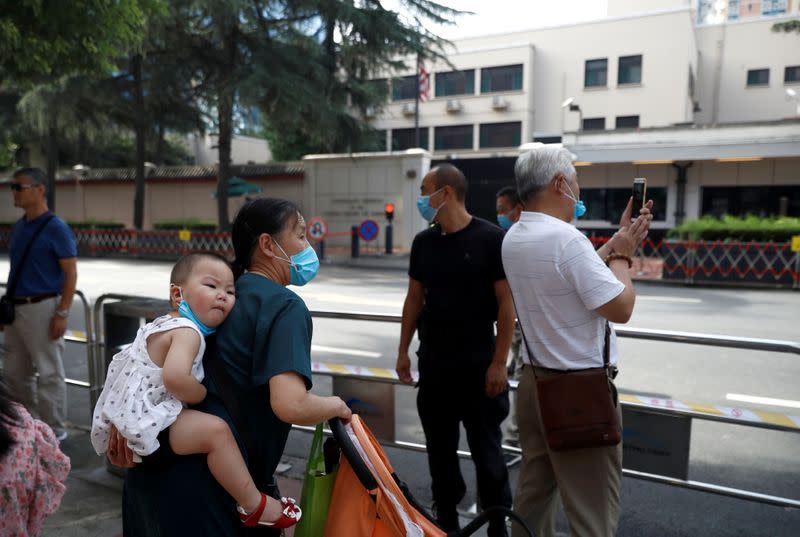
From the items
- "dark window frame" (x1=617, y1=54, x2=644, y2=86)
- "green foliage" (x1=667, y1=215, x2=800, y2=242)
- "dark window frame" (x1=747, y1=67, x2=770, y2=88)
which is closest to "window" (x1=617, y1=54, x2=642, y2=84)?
"dark window frame" (x1=617, y1=54, x2=644, y2=86)

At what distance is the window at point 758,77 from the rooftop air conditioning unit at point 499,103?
1377 centimetres

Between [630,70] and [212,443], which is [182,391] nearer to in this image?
[212,443]

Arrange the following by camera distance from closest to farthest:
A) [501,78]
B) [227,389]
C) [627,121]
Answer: [227,389] → [627,121] → [501,78]

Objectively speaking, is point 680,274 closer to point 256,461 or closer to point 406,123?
point 256,461

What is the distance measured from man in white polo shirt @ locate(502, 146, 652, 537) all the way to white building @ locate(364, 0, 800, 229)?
20.5 metres

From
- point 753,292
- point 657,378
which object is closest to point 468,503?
point 657,378

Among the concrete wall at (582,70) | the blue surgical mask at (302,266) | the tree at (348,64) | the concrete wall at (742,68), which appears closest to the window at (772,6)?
the concrete wall at (742,68)

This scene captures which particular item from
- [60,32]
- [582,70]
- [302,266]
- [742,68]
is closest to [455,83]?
[582,70]

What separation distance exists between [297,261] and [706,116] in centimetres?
4118

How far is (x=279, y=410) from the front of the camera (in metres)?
1.66

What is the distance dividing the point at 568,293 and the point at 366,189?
75.0 ft

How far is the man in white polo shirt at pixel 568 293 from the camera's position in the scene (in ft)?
7.16

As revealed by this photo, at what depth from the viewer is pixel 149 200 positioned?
1178 inches

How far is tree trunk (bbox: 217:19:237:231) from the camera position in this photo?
64.7 ft
